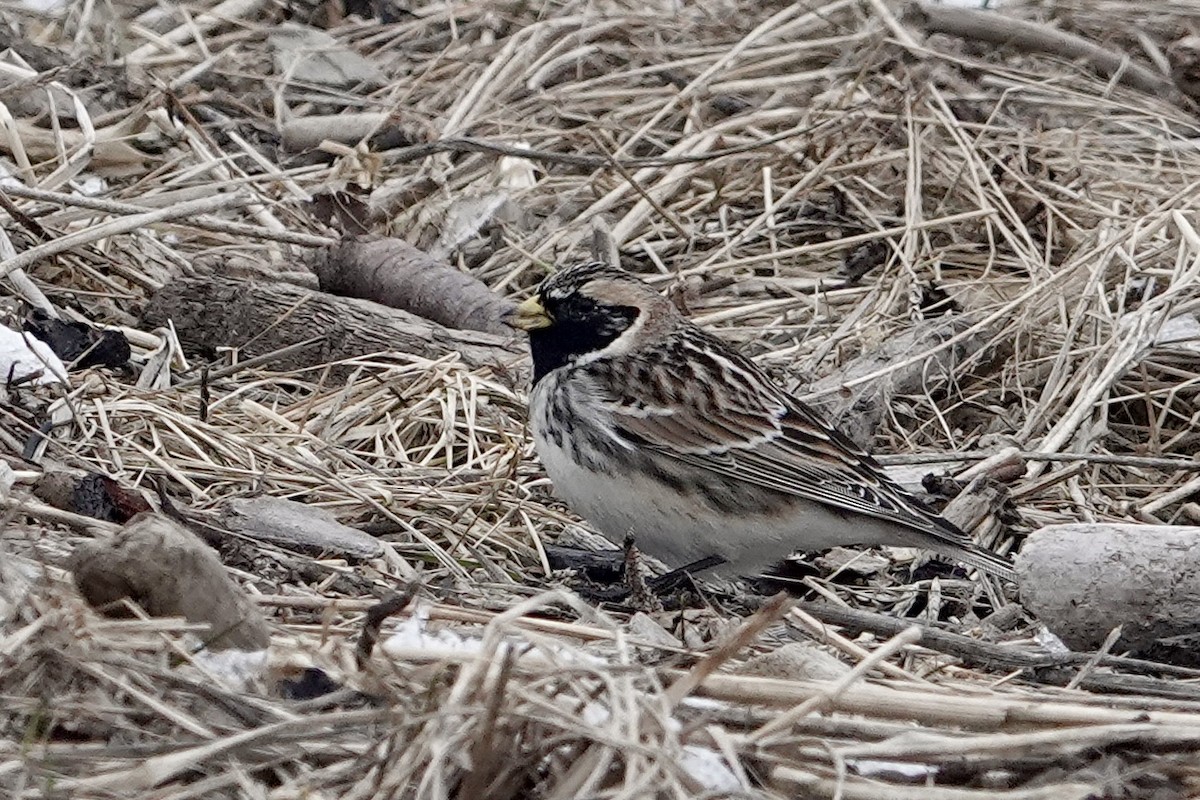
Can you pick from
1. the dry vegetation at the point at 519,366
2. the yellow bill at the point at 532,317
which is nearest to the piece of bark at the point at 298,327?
the dry vegetation at the point at 519,366


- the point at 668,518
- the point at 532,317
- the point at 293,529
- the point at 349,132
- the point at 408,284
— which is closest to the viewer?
the point at 293,529

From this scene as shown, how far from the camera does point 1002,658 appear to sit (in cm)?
415

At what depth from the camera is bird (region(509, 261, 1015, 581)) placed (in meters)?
5.04

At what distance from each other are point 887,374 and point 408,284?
1607 millimetres

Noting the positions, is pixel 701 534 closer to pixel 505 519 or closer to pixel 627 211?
pixel 505 519

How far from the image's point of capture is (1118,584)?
4.32m

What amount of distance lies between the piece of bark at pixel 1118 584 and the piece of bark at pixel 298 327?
7.29 ft

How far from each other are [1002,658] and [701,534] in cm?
114

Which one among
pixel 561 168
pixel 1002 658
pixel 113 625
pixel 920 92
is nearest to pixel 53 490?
pixel 113 625

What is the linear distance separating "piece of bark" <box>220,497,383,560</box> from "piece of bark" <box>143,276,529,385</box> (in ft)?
4.19

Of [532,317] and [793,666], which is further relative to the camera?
[532,317]

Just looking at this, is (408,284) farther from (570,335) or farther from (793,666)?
(793,666)

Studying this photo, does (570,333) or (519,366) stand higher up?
(570,333)

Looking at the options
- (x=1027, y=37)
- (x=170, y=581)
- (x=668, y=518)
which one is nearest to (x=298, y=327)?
(x=668, y=518)
